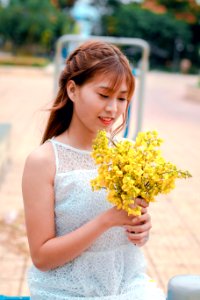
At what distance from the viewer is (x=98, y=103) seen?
72.4 inches

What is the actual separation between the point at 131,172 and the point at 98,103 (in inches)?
13.7

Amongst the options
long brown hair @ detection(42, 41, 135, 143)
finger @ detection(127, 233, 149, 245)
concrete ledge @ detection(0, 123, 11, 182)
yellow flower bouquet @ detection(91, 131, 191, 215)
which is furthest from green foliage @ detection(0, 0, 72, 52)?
yellow flower bouquet @ detection(91, 131, 191, 215)

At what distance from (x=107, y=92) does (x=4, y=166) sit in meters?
5.57

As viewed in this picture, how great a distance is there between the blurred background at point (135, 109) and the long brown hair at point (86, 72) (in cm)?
20

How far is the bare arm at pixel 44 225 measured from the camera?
1.75 meters

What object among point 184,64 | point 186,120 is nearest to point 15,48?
point 184,64

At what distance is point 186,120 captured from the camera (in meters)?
14.8

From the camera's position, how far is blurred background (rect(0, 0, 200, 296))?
4410 mm

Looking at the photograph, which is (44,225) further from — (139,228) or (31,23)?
(31,23)

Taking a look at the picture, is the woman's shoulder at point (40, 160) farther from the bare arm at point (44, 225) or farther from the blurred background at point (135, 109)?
the blurred background at point (135, 109)

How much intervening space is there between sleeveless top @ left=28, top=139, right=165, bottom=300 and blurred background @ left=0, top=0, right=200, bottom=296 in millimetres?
433

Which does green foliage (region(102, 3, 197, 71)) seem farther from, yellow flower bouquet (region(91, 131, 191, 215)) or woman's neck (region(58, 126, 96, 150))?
yellow flower bouquet (region(91, 131, 191, 215))

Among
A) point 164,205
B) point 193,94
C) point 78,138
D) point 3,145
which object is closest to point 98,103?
point 78,138

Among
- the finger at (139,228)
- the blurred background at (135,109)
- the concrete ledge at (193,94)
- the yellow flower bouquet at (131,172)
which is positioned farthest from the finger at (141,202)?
the concrete ledge at (193,94)
